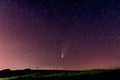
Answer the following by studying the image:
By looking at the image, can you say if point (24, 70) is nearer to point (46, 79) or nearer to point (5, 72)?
point (5, 72)

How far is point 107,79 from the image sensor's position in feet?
87.4

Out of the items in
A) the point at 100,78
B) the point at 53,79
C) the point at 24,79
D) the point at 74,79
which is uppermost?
the point at 100,78

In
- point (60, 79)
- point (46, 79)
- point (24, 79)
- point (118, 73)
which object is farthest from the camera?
point (24, 79)

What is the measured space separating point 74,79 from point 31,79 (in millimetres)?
8478

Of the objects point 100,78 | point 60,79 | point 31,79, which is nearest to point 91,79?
point 100,78

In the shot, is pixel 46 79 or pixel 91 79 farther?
pixel 46 79

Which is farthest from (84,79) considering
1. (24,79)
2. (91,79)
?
(24,79)

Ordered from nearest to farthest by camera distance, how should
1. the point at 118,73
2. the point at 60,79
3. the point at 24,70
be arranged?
1. the point at 118,73
2. the point at 60,79
3. the point at 24,70

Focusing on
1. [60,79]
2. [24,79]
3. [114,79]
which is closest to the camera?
[114,79]

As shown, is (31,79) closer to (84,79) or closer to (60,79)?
(60,79)

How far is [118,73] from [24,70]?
131 feet

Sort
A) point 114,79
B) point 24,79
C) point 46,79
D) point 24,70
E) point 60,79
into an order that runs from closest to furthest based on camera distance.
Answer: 1. point 114,79
2. point 60,79
3. point 46,79
4. point 24,79
5. point 24,70

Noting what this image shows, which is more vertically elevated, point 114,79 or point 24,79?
point 114,79

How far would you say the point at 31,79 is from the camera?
36.9 metres
